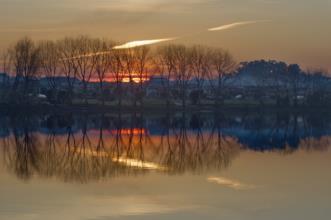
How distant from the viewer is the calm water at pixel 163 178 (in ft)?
38.3

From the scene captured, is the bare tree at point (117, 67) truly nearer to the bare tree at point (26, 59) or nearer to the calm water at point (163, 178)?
the bare tree at point (26, 59)

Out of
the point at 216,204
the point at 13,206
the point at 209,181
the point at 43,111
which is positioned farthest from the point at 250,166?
the point at 43,111

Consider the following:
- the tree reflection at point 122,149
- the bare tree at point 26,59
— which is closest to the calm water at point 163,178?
the tree reflection at point 122,149

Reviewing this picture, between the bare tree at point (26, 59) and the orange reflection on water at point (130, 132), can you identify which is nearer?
the orange reflection on water at point (130, 132)

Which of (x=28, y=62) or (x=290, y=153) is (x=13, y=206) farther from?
(x=28, y=62)

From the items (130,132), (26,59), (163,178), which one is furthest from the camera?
(26,59)

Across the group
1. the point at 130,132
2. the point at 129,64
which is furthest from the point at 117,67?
the point at 130,132

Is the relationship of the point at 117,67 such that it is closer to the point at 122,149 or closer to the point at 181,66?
the point at 181,66

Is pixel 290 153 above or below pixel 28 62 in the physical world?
below

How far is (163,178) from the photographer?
15.8m

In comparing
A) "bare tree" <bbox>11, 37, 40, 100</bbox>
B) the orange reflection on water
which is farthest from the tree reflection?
"bare tree" <bbox>11, 37, 40, 100</bbox>

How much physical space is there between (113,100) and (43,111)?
9.24 metres

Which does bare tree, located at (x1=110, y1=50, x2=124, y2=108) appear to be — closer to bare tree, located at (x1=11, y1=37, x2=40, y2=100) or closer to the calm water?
bare tree, located at (x1=11, y1=37, x2=40, y2=100)

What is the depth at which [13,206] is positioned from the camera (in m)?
12.0
